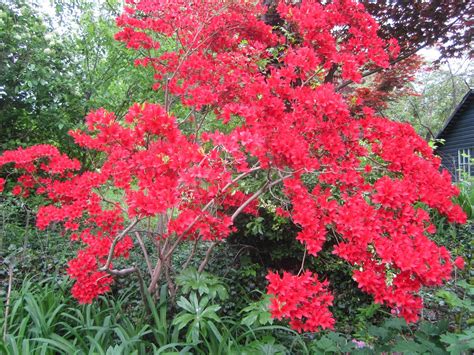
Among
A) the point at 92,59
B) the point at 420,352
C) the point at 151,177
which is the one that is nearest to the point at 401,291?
the point at 420,352

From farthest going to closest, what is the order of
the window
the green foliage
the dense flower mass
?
the window
the green foliage
the dense flower mass

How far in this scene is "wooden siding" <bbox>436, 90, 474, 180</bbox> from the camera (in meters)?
10.6

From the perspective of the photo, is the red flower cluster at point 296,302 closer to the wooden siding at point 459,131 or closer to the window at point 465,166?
the window at point 465,166

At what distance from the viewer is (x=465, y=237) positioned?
362 cm

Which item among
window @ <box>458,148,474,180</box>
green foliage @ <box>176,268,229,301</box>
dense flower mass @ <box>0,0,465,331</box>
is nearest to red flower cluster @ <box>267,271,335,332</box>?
dense flower mass @ <box>0,0,465,331</box>

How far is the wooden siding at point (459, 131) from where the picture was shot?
34.7 ft

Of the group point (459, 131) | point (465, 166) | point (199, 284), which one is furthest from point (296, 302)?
point (459, 131)

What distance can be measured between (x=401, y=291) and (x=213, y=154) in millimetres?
1101

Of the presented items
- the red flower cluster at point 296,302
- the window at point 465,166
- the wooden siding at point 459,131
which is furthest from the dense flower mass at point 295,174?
the wooden siding at point 459,131

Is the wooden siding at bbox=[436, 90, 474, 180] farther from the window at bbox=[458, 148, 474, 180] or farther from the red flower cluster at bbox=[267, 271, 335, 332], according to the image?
the red flower cluster at bbox=[267, 271, 335, 332]

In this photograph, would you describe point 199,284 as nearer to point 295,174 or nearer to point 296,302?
point 296,302

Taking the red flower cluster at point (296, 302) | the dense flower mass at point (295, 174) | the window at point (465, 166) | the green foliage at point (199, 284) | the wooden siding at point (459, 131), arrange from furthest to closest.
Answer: the wooden siding at point (459, 131) < the window at point (465, 166) < the green foliage at point (199, 284) < the dense flower mass at point (295, 174) < the red flower cluster at point (296, 302)

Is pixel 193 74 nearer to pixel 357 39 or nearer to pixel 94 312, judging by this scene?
pixel 357 39

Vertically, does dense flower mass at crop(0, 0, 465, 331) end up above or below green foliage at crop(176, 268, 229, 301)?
above
